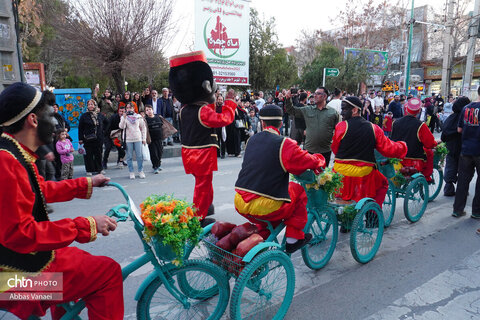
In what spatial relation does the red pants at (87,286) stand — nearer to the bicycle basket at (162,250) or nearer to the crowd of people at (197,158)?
the crowd of people at (197,158)

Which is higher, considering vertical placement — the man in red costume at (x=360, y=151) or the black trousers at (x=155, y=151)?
the man in red costume at (x=360, y=151)

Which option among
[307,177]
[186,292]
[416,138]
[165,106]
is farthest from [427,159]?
[165,106]

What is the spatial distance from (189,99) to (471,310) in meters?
4.20

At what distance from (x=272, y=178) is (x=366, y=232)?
167cm

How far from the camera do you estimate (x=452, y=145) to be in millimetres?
7207

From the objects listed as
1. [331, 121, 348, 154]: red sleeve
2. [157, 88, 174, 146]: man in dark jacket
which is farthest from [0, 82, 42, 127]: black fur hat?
[157, 88, 174, 146]: man in dark jacket

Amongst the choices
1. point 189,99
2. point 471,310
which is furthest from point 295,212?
point 189,99

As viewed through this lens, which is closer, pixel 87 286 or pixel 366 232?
pixel 87 286

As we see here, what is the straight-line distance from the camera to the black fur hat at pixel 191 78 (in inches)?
203

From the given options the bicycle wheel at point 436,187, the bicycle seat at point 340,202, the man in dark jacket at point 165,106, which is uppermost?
the man in dark jacket at point 165,106

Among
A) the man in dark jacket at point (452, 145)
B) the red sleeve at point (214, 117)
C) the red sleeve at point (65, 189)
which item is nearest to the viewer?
the red sleeve at point (65, 189)

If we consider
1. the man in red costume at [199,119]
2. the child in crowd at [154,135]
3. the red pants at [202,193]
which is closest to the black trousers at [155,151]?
the child in crowd at [154,135]

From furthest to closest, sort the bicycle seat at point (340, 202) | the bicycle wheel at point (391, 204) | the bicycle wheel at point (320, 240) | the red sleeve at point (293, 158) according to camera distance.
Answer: the bicycle wheel at point (391, 204) → the bicycle seat at point (340, 202) → the bicycle wheel at point (320, 240) → the red sleeve at point (293, 158)

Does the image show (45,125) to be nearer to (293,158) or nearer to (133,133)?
(293,158)
